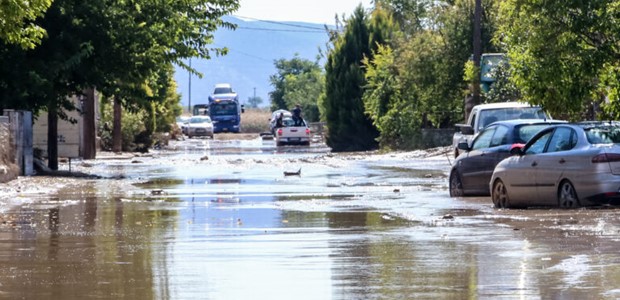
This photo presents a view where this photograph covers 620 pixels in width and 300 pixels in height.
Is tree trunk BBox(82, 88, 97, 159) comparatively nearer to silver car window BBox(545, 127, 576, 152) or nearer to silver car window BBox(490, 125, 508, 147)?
silver car window BBox(490, 125, 508, 147)

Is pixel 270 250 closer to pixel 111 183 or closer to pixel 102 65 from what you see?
pixel 111 183

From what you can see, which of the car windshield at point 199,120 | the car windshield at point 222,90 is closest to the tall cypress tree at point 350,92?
the car windshield at point 199,120

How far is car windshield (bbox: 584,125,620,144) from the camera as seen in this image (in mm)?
18828

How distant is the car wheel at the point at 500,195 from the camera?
2083 cm

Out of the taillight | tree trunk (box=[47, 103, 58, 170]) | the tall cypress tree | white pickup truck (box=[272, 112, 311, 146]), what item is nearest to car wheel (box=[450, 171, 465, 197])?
the taillight

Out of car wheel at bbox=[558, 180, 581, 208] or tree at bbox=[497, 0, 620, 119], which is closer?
car wheel at bbox=[558, 180, 581, 208]

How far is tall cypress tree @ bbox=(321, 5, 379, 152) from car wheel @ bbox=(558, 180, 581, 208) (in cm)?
4524

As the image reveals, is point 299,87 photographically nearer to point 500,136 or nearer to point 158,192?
point 158,192

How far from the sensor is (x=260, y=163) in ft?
143

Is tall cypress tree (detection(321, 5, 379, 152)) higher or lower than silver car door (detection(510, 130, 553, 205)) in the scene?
higher

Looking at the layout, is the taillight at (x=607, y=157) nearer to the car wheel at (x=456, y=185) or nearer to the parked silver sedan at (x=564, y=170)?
the parked silver sedan at (x=564, y=170)

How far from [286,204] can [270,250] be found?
789 cm

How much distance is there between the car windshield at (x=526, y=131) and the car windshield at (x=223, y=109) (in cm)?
9206

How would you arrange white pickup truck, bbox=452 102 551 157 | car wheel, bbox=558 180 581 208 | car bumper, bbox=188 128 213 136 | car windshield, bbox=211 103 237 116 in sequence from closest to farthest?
car wheel, bbox=558 180 581 208, white pickup truck, bbox=452 102 551 157, car bumper, bbox=188 128 213 136, car windshield, bbox=211 103 237 116
